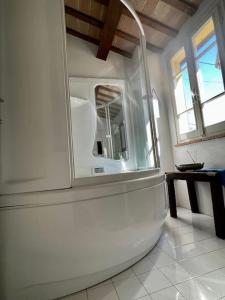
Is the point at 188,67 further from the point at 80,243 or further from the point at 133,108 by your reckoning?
the point at 80,243

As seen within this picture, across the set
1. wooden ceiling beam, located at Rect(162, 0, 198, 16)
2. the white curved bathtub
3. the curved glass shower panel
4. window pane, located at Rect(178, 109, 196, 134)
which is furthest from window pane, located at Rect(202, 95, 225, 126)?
the white curved bathtub

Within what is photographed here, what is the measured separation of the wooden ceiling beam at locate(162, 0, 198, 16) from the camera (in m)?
1.81

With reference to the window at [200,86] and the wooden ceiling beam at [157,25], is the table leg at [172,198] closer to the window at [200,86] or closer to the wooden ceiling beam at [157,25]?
the window at [200,86]

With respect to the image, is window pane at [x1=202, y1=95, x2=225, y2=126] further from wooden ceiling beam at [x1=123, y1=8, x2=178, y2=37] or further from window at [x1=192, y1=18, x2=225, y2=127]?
wooden ceiling beam at [x1=123, y1=8, x2=178, y2=37]

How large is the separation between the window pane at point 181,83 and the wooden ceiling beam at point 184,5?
380mm

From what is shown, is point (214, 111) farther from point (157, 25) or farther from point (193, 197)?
point (157, 25)

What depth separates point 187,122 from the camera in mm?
2176

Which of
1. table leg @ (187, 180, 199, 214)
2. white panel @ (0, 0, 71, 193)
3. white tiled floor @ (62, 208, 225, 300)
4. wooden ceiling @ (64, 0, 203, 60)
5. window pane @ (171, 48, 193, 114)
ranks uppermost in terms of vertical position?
wooden ceiling @ (64, 0, 203, 60)

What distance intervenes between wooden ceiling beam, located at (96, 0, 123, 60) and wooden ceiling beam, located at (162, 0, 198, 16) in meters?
0.57

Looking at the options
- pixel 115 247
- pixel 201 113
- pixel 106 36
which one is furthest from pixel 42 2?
pixel 201 113

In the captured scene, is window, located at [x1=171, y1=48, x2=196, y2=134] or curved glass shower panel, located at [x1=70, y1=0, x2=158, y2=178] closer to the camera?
curved glass shower panel, located at [x1=70, y1=0, x2=158, y2=178]

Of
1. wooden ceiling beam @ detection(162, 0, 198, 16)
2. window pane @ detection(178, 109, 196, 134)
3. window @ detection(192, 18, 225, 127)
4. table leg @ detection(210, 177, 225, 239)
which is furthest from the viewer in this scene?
window pane @ detection(178, 109, 196, 134)

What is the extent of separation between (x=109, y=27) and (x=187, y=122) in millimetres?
1346

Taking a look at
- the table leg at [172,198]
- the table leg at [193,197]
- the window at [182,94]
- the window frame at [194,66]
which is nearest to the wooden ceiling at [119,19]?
the window frame at [194,66]
